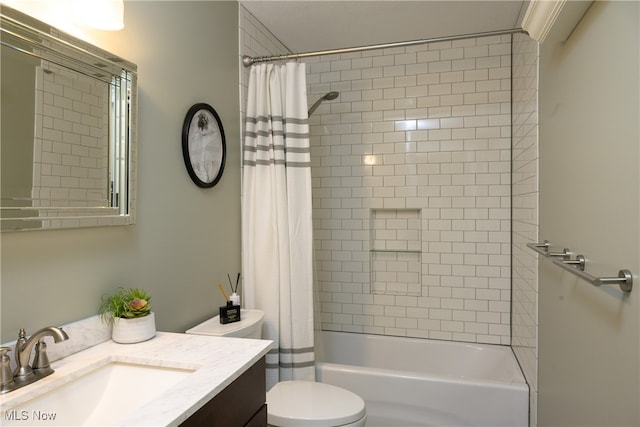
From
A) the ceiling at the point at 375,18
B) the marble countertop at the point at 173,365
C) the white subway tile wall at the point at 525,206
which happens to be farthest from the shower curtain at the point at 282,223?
the white subway tile wall at the point at 525,206

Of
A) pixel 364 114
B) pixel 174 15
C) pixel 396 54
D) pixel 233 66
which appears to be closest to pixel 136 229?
pixel 174 15

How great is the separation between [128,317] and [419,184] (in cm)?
223

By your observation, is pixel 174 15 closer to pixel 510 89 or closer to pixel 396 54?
pixel 396 54

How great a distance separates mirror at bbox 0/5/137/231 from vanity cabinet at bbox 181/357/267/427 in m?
0.68

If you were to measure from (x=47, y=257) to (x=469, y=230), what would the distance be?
2557 mm

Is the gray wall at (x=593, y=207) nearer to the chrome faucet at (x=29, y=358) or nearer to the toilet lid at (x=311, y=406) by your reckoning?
the toilet lid at (x=311, y=406)

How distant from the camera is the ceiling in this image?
2406 mm

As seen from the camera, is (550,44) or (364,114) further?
(364,114)

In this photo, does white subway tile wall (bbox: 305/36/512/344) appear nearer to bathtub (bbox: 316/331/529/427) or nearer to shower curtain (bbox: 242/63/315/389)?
bathtub (bbox: 316/331/529/427)

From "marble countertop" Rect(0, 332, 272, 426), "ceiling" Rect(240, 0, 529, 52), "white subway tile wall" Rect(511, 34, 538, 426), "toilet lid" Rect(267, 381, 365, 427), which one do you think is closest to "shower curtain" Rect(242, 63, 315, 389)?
"toilet lid" Rect(267, 381, 365, 427)

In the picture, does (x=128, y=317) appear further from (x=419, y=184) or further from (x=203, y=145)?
(x=419, y=184)

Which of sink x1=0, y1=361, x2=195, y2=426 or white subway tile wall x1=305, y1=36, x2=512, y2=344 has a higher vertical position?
white subway tile wall x1=305, y1=36, x2=512, y2=344

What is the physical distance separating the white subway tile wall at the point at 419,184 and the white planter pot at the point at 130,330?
6.53 ft

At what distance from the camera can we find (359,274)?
3.21 m
